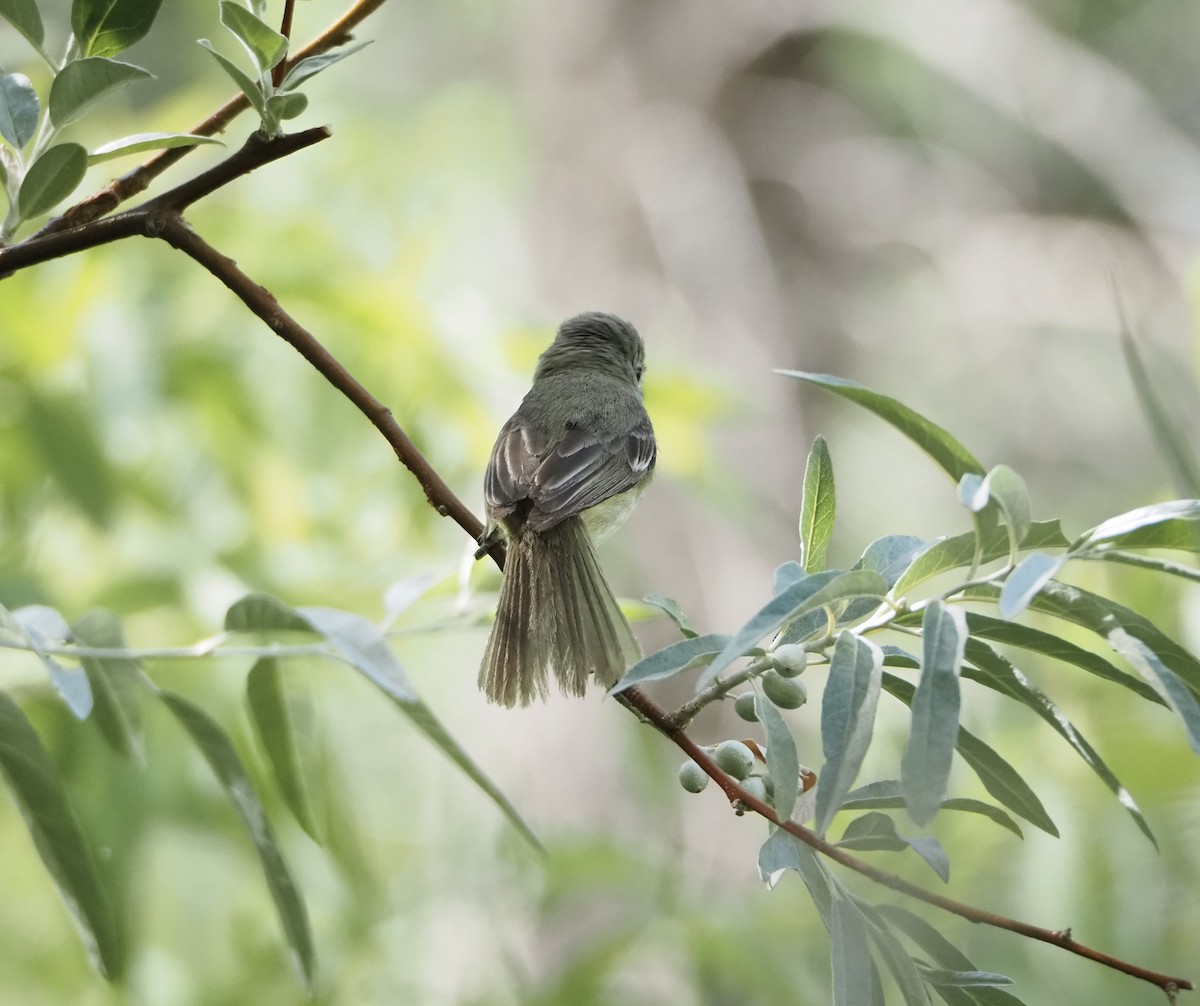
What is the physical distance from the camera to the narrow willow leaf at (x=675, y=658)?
1.07 metres

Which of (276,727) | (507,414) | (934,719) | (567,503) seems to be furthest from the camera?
(507,414)

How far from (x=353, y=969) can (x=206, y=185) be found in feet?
6.20

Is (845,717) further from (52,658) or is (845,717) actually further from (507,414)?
(507,414)

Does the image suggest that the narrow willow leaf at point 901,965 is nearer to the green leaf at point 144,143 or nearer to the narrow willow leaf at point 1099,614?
the narrow willow leaf at point 1099,614

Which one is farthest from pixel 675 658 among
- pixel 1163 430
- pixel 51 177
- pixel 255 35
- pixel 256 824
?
pixel 51 177

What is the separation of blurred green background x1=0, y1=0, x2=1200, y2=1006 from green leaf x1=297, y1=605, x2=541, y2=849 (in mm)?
492

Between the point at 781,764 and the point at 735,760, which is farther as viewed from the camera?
the point at 735,760

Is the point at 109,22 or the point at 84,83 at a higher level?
the point at 109,22

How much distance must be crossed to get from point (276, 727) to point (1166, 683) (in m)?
1.10

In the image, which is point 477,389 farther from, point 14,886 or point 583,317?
point 14,886

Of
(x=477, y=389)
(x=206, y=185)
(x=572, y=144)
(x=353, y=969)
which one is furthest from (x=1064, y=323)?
(x=206, y=185)

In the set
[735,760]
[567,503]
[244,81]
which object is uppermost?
[244,81]

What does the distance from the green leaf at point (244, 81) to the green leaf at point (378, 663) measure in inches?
21.1

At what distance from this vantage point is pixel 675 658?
3.67 feet
